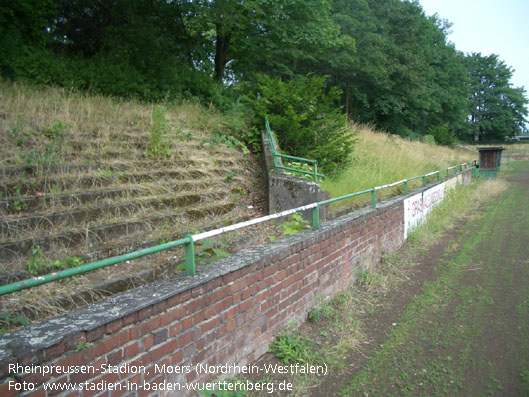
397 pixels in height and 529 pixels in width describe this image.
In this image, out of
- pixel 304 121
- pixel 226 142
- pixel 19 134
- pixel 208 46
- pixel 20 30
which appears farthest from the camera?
pixel 208 46

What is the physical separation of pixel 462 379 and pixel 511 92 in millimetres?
75511

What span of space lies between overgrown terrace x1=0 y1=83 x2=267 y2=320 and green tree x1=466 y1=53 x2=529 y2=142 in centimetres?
6286

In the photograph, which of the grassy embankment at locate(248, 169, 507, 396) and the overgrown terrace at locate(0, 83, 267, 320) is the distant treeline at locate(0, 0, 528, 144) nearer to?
the overgrown terrace at locate(0, 83, 267, 320)

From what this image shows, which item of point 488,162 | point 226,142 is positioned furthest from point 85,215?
point 488,162

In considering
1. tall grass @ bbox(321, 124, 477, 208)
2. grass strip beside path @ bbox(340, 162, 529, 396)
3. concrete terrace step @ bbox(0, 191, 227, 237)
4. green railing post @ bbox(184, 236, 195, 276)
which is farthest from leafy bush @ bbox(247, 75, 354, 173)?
green railing post @ bbox(184, 236, 195, 276)

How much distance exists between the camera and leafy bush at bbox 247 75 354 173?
7.61 metres

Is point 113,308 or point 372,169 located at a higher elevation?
point 372,169

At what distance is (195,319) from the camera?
2457 mm

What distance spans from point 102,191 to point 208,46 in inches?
513

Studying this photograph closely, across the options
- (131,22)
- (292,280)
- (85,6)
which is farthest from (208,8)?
(292,280)

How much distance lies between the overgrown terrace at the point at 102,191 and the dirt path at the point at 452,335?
178 cm

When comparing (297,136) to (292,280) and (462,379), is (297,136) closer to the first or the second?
(292,280)

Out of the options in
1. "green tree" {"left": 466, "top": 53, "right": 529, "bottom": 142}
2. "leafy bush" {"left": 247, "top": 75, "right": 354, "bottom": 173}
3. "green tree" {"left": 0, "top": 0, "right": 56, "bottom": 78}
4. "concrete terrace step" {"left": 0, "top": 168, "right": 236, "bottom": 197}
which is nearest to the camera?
"concrete terrace step" {"left": 0, "top": 168, "right": 236, "bottom": 197}

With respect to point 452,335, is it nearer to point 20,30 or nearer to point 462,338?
point 462,338
